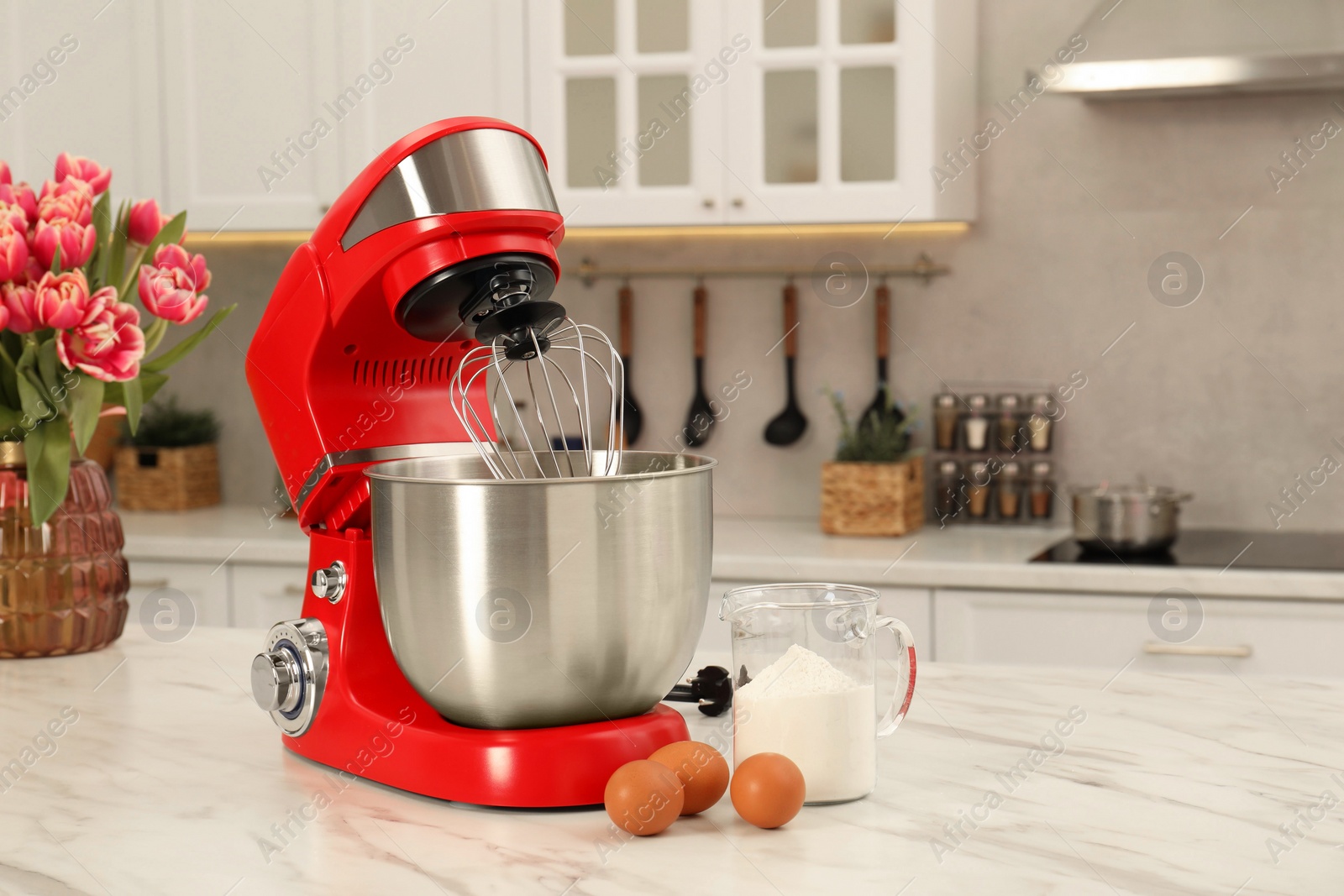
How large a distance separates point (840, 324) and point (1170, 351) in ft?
2.03

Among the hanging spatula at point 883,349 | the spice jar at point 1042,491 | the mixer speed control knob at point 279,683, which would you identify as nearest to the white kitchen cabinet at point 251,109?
the hanging spatula at point 883,349

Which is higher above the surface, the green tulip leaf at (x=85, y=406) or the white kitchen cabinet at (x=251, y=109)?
the white kitchen cabinet at (x=251, y=109)

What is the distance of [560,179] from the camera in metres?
2.26

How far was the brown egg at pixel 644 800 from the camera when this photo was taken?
68 centimetres

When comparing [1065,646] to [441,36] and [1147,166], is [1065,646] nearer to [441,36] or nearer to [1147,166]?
[1147,166]

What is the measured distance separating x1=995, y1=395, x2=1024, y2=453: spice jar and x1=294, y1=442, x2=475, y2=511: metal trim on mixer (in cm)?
160

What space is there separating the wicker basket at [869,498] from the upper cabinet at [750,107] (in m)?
0.44

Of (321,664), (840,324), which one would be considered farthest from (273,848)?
(840,324)

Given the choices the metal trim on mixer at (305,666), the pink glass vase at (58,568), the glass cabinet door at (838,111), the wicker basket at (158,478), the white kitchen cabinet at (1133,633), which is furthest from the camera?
the wicker basket at (158,478)

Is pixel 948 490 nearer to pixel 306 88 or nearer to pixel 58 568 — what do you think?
pixel 306 88

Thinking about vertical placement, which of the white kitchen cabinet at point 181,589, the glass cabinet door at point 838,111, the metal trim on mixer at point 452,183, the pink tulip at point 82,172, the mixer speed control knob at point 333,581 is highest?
the glass cabinet door at point 838,111

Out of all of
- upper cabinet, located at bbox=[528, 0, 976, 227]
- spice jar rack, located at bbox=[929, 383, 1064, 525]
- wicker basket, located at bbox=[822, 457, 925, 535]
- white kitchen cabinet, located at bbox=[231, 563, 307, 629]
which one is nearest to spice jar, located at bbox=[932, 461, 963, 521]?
spice jar rack, located at bbox=[929, 383, 1064, 525]

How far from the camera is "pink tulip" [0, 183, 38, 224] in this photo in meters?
1.06

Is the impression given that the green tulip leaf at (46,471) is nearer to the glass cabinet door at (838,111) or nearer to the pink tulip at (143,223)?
the pink tulip at (143,223)
